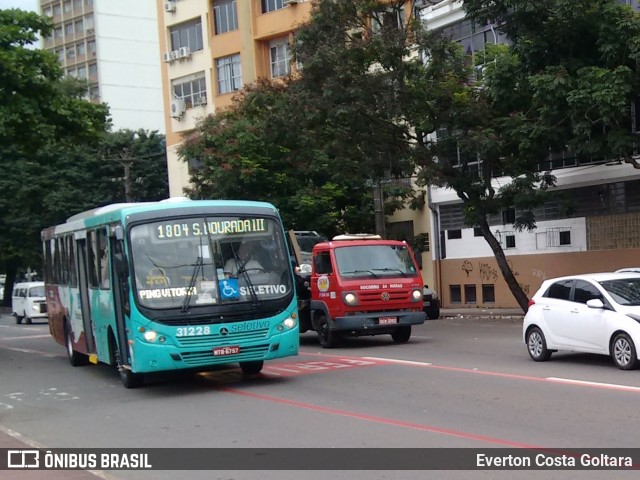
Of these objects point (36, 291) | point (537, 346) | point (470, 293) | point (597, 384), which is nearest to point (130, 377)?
point (537, 346)

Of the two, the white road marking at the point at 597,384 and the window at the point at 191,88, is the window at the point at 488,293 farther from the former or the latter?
the window at the point at 191,88

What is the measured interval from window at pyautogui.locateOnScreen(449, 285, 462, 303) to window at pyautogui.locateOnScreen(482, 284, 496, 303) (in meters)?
1.37

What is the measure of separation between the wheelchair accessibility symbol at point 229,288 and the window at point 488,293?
2086cm

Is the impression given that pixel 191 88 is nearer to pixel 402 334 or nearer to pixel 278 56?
pixel 278 56

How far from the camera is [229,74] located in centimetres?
4619

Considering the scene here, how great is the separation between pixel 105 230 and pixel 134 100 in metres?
84.2

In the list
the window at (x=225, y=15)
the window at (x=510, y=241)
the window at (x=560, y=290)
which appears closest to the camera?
the window at (x=560, y=290)

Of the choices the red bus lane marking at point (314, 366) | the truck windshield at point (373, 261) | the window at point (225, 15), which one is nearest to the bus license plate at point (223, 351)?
the red bus lane marking at point (314, 366)

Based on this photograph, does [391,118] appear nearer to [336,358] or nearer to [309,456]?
[336,358]

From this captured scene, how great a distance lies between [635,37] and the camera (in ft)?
66.9

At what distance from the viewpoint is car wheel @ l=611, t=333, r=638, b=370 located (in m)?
13.5

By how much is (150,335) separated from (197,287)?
977mm

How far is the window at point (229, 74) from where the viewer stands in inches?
1799

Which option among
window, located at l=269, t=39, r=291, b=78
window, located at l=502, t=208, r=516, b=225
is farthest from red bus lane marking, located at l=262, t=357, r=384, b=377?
window, located at l=269, t=39, r=291, b=78
